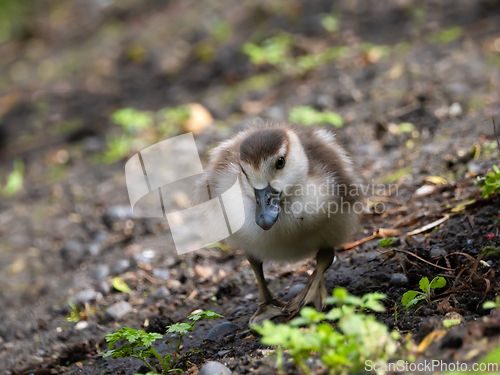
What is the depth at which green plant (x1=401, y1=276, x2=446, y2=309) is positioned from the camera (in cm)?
268

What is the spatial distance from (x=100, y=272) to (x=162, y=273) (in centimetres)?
68

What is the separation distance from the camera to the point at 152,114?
7906 millimetres

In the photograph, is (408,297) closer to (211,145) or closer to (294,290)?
(294,290)

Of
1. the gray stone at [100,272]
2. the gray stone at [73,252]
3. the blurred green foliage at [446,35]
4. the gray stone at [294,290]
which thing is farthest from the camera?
the blurred green foliage at [446,35]

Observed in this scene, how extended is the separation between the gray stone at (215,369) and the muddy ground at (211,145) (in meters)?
0.08

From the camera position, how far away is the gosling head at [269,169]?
9.95 ft

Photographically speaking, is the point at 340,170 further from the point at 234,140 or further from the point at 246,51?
the point at 246,51

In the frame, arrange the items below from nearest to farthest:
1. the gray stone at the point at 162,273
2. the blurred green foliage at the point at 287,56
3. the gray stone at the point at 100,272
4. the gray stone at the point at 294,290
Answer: the gray stone at the point at 294,290, the gray stone at the point at 162,273, the gray stone at the point at 100,272, the blurred green foliage at the point at 287,56

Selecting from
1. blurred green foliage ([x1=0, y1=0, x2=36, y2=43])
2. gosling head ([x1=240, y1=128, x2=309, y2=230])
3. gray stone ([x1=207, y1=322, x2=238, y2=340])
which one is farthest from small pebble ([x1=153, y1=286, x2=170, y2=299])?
blurred green foliage ([x1=0, y1=0, x2=36, y2=43])

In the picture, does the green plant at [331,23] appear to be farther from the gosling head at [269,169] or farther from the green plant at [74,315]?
the green plant at [74,315]

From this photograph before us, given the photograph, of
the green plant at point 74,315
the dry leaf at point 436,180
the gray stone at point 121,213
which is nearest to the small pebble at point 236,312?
the green plant at point 74,315

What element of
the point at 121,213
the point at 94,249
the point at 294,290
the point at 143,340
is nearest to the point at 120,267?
the point at 94,249

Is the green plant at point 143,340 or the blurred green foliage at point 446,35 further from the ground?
the blurred green foliage at point 446,35

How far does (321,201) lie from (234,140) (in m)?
0.93
